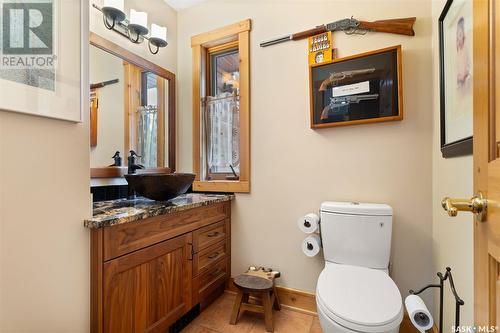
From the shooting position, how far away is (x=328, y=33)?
1635 millimetres

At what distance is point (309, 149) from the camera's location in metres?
1.71

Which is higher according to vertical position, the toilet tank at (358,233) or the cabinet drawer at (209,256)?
the toilet tank at (358,233)

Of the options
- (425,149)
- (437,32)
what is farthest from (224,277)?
(437,32)

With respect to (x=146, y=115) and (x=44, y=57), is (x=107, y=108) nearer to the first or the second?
(x=146, y=115)

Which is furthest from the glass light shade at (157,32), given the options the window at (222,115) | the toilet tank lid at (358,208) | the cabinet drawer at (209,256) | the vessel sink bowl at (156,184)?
the toilet tank lid at (358,208)

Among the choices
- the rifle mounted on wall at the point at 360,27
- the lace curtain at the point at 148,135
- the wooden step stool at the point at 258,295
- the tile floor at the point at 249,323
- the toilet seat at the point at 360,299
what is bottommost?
the tile floor at the point at 249,323

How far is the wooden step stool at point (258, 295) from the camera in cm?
152

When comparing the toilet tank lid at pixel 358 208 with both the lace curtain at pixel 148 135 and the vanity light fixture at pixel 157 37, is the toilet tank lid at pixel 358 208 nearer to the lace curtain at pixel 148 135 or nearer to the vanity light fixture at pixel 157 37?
the lace curtain at pixel 148 135

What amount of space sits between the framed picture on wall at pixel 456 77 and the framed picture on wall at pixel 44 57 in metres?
1.55

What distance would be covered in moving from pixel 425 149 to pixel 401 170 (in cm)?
18

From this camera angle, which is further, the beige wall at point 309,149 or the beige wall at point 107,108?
the beige wall at point 107,108

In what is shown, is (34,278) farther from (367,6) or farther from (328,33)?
(367,6)

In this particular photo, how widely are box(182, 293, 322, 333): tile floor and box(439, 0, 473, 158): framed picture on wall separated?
1.32m

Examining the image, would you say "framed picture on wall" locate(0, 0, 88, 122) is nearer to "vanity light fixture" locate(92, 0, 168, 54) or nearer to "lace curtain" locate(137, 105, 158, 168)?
"vanity light fixture" locate(92, 0, 168, 54)
